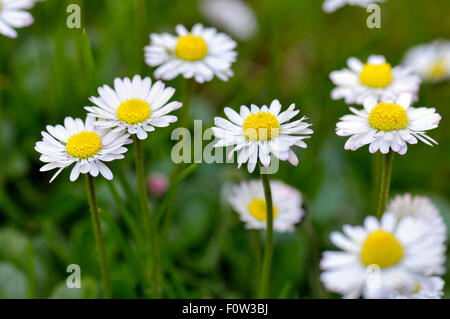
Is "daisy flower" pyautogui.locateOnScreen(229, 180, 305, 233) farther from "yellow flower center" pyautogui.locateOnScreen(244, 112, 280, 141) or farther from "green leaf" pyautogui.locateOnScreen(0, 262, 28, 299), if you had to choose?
"green leaf" pyautogui.locateOnScreen(0, 262, 28, 299)

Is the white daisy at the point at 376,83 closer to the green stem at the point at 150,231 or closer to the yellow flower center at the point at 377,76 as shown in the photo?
the yellow flower center at the point at 377,76

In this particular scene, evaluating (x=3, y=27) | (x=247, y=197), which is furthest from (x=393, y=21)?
(x=3, y=27)

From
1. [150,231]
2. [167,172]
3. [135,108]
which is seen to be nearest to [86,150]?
[135,108]

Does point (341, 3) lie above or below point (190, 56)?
above

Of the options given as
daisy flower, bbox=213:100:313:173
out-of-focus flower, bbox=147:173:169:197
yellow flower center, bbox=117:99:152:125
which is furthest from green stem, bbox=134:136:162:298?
out-of-focus flower, bbox=147:173:169:197

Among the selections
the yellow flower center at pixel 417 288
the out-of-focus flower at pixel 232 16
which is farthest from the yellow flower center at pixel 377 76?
the out-of-focus flower at pixel 232 16

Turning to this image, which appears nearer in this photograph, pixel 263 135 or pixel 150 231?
pixel 263 135

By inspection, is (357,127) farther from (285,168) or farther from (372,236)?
(285,168)

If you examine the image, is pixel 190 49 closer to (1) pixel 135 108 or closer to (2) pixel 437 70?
(1) pixel 135 108
